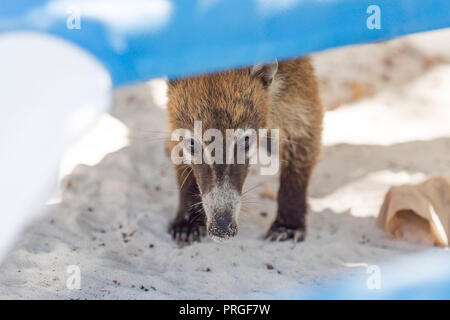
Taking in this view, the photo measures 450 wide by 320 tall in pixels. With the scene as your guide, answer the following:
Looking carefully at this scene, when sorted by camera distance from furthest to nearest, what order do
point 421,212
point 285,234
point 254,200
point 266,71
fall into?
point 254,200, point 285,234, point 421,212, point 266,71

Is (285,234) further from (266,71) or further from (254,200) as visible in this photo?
(266,71)

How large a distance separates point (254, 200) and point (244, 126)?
156 cm

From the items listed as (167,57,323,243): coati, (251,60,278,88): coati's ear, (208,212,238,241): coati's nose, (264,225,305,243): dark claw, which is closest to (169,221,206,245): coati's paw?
(167,57,323,243): coati

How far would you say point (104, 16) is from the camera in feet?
12.1

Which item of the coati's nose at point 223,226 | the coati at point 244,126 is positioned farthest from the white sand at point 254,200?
the coati's nose at point 223,226

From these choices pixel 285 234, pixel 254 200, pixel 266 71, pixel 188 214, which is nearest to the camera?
pixel 266 71

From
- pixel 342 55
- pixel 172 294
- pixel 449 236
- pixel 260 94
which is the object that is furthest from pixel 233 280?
pixel 342 55

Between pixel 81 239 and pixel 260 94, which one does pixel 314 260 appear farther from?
pixel 81 239

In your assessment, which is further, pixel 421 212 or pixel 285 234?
Answer: pixel 285 234

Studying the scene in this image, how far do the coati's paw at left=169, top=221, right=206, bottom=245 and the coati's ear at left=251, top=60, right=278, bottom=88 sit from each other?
49.7 inches

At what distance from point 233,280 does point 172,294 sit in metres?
0.41

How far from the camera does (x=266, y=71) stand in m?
3.77

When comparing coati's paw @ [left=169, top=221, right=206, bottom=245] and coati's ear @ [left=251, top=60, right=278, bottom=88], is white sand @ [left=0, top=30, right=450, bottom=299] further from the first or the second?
coati's ear @ [left=251, top=60, right=278, bottom=88]

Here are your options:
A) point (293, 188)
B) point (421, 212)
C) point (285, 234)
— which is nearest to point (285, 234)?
point (285, 234)
